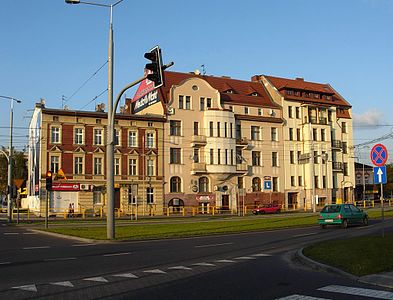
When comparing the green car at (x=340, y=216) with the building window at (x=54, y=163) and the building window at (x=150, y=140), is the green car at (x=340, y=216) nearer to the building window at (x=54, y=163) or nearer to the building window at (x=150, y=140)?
the building window at (x=150, y=140)

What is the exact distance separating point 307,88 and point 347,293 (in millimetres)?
64829

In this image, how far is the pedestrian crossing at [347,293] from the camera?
8148 millimetres

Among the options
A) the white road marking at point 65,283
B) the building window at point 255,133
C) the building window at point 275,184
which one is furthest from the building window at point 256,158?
the white road marking at point 65,283

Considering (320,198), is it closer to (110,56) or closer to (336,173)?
(336,173)

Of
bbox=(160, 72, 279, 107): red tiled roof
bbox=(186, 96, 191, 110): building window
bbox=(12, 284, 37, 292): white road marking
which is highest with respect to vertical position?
bbox=(160, 72, 279, 107): red tiled roof

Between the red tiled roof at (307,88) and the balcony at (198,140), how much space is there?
1538cm

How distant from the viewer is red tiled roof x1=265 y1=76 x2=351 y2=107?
6838 centimetres

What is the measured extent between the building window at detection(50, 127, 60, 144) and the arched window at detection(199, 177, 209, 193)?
57.8ft

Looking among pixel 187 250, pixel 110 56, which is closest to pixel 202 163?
pixel 110 56

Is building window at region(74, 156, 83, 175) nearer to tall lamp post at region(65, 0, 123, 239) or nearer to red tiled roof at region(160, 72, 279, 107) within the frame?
red tiled roof at region(160, 72, 279, 107)

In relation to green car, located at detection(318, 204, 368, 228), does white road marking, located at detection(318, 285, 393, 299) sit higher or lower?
lower

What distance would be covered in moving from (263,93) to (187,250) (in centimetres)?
5440

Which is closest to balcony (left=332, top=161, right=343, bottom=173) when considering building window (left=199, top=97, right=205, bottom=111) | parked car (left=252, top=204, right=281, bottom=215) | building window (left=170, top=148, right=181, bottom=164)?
parked car (left=252, top=204, right=281, bottom=215)

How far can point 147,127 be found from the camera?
56438 millimetres
